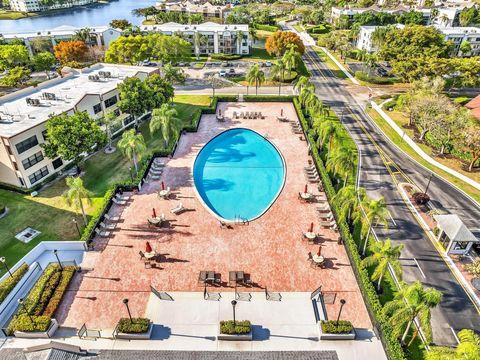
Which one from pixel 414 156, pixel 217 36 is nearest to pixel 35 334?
pixel 414 156

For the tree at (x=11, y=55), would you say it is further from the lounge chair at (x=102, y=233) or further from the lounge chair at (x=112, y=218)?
the lounge chair at (x=102, y=233)

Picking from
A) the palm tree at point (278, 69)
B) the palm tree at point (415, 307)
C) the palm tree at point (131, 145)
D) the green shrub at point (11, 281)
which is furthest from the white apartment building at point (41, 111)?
the palm tree at point (415, 307)

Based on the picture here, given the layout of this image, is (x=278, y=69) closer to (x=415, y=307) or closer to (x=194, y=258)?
(x=194, y=258)

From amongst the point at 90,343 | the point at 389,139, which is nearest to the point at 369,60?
the point at 389,139

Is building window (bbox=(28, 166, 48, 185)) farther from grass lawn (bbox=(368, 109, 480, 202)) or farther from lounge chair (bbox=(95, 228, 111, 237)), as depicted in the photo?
grass lawn (bbox=(368, 109, 480, 202))

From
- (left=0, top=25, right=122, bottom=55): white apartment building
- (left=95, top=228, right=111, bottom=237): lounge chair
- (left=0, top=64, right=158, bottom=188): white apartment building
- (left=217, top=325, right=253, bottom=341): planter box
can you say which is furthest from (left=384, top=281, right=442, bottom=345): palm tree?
(left=0, top=25, right=122, bottom=55): white apartment building

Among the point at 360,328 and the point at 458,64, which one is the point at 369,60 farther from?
the point at 360,328
